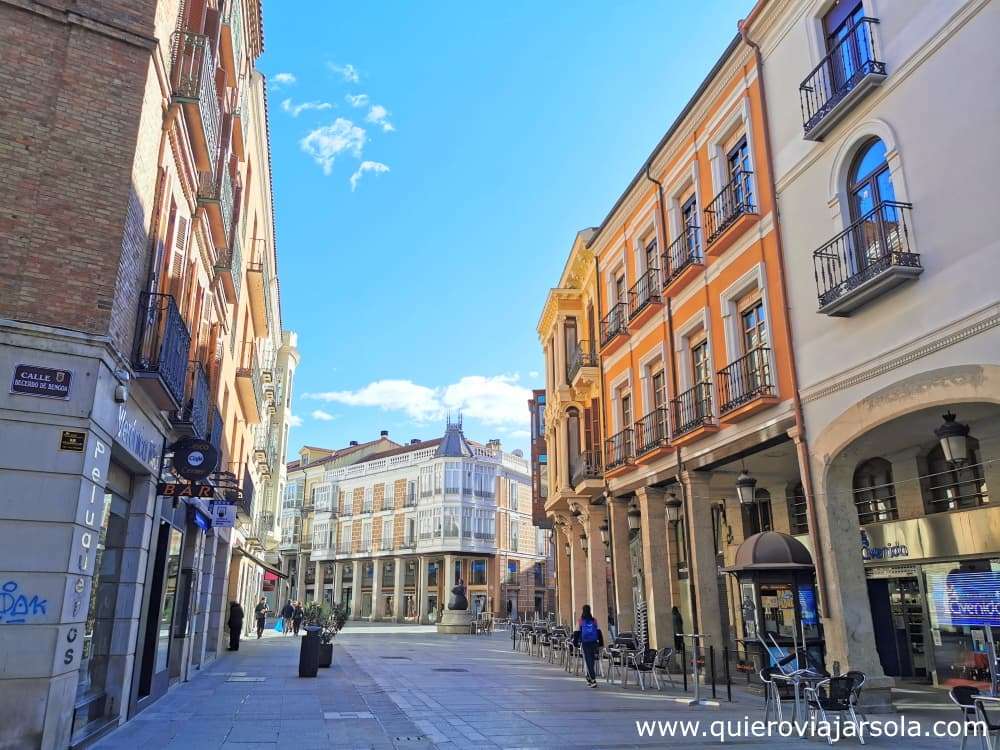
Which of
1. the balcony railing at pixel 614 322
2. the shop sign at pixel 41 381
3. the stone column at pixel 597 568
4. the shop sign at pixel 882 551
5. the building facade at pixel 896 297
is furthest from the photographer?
the stone column at pixel 597 568

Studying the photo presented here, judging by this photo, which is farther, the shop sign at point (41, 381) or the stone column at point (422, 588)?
the stone column at point (422, 588)

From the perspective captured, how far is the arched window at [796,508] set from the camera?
17594 millimetres

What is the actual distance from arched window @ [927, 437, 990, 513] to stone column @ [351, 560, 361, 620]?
6418cm

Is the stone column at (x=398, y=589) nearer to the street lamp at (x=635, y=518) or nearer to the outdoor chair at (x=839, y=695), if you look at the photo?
the street lamp at (x=635, y=518)

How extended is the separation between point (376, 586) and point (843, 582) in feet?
207

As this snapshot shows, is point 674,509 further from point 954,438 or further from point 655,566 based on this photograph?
point 954,438

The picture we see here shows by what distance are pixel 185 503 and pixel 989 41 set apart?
14555mm

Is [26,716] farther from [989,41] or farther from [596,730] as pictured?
[989,41]

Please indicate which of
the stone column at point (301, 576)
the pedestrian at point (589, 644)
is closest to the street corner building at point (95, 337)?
the pedestrian at point (589, 644)

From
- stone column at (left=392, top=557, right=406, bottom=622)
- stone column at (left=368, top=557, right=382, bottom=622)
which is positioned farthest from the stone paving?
stone column at (left=368, top=557, right=382, bottom=622)

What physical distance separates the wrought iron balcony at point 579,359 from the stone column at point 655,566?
5817mm

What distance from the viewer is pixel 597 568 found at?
23.5m

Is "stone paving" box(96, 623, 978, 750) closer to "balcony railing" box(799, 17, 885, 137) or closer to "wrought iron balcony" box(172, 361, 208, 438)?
"wrought iron balcony" box(172, 361, 208, 438)

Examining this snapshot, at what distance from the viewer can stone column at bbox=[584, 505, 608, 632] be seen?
76.4 feet
